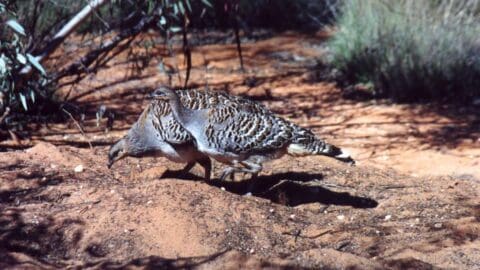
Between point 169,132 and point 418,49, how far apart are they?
506 cm

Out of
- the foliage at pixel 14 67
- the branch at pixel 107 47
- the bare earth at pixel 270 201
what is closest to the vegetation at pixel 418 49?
the bare earth at pixel 270 201

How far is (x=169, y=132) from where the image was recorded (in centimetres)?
708

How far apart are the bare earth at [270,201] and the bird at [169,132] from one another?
0.27m

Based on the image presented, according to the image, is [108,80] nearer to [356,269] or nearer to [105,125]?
[105,125]

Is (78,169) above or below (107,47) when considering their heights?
below

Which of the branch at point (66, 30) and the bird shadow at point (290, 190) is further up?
the branch at point (66, 30)

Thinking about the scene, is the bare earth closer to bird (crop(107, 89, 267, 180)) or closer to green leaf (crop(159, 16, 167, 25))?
Answer: bird (crop(107, 89, 267, 180))

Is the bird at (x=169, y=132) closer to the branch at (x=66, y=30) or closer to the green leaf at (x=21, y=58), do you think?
the green leaf at (x=21, y=58)

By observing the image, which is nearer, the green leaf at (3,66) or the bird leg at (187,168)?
the green leaf at (3,66)

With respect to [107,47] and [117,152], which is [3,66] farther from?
[107,47]

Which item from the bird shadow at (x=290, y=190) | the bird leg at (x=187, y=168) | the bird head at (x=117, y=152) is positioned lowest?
the bird shadow at (x=290, y=190)

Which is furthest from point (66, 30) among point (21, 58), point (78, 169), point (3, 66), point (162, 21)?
point (78, 169)

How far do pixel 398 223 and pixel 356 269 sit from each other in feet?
5.14

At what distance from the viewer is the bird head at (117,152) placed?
295 inches
